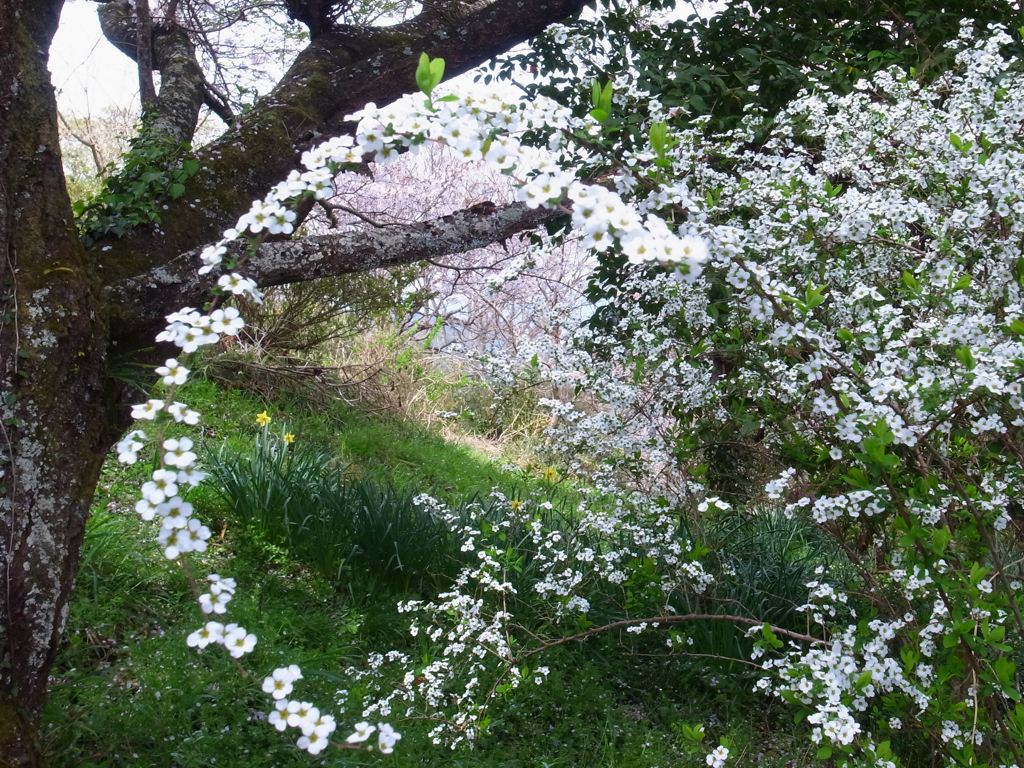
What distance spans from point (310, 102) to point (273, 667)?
203cm

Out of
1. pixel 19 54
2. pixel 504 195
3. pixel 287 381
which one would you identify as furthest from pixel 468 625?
pixel 504 195

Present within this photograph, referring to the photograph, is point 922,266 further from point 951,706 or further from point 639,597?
point 639,597

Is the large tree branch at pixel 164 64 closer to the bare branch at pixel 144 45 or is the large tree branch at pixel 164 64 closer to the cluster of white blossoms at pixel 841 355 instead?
the bare branch at pixel 144 45

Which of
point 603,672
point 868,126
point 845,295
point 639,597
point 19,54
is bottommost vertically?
point 603,672

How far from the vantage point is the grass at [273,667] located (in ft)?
6.52

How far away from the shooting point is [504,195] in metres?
9.92

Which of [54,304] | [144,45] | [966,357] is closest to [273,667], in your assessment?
[54,304]

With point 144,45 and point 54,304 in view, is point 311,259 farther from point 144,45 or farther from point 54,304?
point 144,45

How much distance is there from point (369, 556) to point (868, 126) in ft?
8.46

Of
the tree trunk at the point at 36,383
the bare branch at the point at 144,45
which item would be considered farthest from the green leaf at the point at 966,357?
the bare branch at the point at 144,45

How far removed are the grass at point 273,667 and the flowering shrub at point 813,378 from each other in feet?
0.55

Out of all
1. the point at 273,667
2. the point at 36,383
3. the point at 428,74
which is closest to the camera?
the point at 428,74

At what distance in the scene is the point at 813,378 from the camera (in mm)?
1694

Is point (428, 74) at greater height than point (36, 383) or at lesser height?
greater
